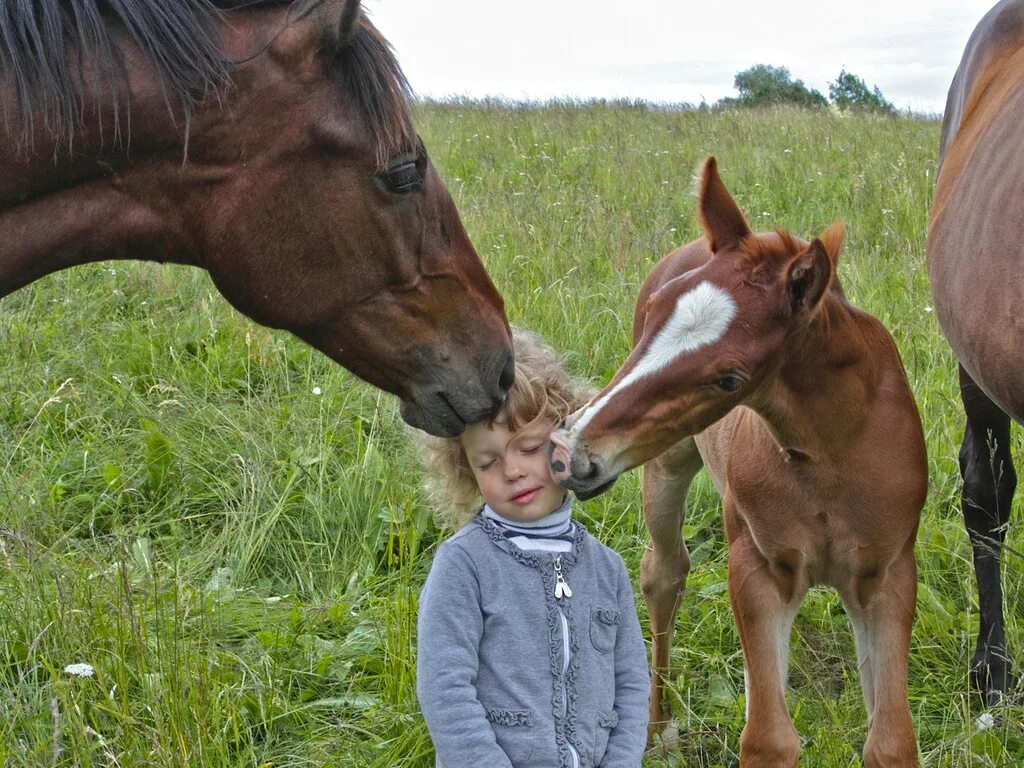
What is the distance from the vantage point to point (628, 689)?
2.08 meters

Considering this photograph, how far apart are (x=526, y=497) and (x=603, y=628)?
0.94 ft

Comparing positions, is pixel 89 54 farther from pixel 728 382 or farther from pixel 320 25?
pixel 728 382

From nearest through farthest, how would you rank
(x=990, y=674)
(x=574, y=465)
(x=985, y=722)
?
1. (x=574, y=465)
2. (x=985, y=722)
3. (x=990, y=674)

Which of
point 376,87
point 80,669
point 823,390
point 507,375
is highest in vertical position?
point 376,87

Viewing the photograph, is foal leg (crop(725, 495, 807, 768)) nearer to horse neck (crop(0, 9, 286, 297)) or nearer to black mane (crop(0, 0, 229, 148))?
horse neck (crop(0, 9, 286, 297))

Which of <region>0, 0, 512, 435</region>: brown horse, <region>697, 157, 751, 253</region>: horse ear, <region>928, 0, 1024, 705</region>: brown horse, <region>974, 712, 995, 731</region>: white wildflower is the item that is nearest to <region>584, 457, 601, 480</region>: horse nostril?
<region>0, 0, 512, 435</region>: brown horse

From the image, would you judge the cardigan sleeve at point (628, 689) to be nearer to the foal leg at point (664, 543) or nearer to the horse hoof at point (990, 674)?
the foal leg at point (664, 543)

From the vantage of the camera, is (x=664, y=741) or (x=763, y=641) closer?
(x=763, y=641)

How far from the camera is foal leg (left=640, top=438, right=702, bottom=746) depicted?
3215 millimetres

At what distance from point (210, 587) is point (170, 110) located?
5.90ft

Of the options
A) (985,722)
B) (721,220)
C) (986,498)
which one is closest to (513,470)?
(721,220)

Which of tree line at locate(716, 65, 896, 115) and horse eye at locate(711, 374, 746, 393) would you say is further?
tree line at locate(716, 65, 896, 115)

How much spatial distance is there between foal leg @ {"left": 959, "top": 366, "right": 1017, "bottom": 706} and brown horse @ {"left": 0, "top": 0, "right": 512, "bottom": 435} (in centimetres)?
189

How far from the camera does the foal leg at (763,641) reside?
2494mm
